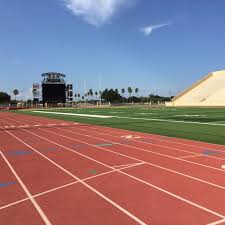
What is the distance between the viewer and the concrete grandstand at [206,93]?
2453 inches

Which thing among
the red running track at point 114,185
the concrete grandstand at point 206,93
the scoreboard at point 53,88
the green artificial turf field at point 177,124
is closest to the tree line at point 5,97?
the scoreboard at point 53,88

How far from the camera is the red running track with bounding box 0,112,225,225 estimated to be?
18.0ft

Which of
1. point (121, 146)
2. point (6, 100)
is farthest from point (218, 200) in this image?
point (6, 100)

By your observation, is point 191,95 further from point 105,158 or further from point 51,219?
point 51,219

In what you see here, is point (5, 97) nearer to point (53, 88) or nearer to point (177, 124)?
point (53, 88)

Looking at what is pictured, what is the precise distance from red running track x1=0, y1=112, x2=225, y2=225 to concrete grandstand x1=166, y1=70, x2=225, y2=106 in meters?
50.6

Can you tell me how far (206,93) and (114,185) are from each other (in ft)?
216

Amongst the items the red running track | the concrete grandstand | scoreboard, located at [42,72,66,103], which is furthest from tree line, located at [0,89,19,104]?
the red running track

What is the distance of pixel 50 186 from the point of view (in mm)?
7422

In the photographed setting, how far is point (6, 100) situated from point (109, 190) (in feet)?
476

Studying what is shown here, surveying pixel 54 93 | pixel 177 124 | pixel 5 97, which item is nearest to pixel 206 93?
pixel 54 93

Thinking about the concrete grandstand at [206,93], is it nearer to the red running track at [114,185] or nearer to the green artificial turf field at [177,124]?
the green artificial turf field at [177,124]

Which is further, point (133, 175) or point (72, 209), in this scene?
point (133, 175)

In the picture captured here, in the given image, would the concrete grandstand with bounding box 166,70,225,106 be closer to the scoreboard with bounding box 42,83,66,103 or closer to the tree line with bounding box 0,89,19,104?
the scoreboard with bounding box 42,83,66,103
